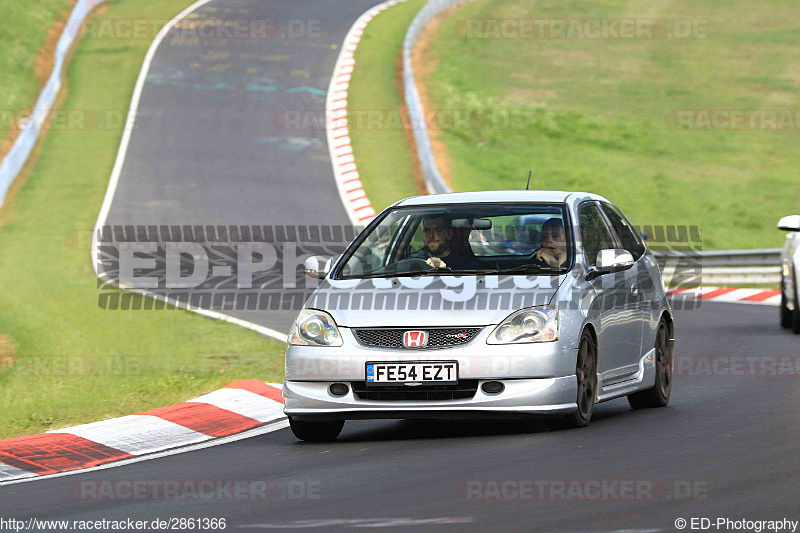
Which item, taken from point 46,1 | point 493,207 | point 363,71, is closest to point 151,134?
point 363,71

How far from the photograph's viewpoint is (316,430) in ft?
30.6

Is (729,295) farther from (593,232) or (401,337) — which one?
(401,337)

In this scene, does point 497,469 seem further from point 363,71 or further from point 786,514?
point 363,71

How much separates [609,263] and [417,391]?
173cm

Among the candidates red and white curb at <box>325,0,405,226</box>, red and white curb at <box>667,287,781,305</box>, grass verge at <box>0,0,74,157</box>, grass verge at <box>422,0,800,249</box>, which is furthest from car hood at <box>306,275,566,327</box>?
grass verge at <box>0,0,74,157</box>

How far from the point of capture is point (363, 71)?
38188mm

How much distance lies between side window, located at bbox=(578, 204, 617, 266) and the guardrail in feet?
46.4

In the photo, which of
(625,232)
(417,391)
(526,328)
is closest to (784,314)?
(625,232)

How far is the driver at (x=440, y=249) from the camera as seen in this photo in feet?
31.8

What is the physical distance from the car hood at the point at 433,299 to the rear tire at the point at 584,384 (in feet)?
1.54

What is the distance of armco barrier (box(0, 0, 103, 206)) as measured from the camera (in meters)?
28.9

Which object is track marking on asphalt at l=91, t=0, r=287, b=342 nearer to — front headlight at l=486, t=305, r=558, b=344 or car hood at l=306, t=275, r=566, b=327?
car hood at l=306, t=275, r=566, b=327

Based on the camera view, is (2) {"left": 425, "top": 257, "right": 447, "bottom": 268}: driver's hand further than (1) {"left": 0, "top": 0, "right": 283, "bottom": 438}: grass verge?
No

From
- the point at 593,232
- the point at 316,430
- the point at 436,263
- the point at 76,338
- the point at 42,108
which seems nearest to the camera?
the point at 316,430
